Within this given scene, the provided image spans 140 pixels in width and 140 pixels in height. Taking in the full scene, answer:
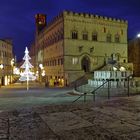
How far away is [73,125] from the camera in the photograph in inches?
234

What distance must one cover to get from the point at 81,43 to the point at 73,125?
33236mm

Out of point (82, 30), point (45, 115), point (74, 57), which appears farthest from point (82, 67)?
point (45, 115)

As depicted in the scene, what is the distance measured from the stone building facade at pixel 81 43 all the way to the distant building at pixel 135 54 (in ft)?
10.5

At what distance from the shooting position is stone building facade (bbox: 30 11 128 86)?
122 feet

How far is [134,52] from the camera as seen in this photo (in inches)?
1804

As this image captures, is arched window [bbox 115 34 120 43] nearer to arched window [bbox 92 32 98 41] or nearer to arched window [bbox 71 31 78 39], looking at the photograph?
arched window [bbox 92 32 98 41]

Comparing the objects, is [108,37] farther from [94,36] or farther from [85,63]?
[85,63]

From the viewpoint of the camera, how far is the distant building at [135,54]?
44441mm

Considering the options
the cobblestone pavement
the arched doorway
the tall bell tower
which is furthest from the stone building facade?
the cobblestone pavement

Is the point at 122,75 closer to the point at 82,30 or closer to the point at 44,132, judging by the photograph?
the point at 44,132

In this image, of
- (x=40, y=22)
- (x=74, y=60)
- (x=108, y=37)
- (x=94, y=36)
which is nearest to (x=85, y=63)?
(x=74, y=60)

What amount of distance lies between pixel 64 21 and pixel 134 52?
18.5 m

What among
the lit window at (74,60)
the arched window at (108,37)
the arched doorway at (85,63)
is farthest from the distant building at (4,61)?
the arched window at (108,37)

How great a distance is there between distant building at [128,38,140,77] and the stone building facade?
320cm
